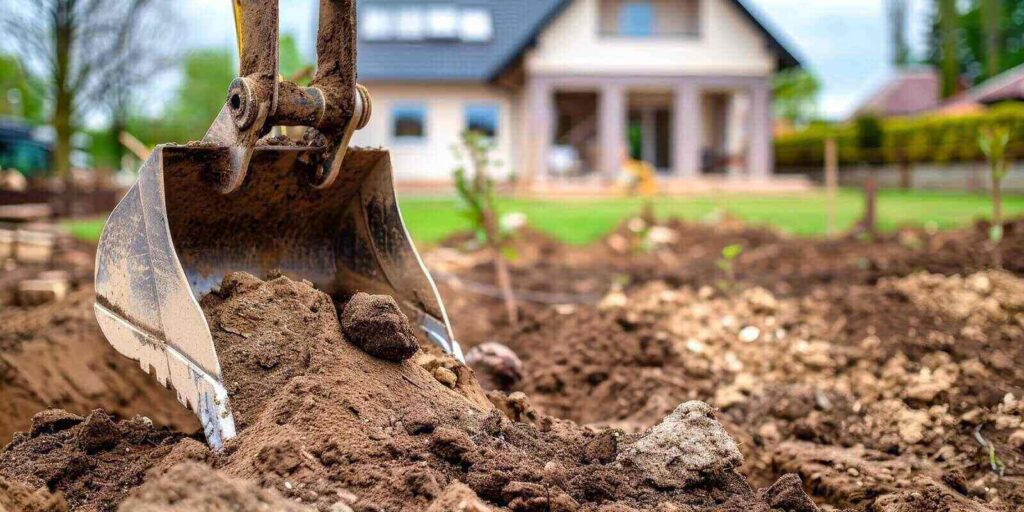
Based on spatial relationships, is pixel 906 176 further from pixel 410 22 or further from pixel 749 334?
pixel 749 334

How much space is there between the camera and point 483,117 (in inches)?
1152

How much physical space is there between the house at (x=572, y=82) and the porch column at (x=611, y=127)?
0.03 meters

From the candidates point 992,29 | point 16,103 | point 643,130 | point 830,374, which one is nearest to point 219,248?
point 830,374

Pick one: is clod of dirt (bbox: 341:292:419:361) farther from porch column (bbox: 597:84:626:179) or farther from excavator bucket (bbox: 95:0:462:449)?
porch column (bbox: 597:84:626:179)

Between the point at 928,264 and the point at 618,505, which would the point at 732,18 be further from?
the point at 618,505

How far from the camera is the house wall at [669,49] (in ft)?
88.3

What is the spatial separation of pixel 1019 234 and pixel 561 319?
440 centimetres

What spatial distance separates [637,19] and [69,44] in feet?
49.1

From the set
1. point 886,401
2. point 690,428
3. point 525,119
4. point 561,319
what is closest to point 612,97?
point 525,119

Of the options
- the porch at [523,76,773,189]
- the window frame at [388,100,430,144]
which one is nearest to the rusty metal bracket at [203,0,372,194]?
the porch at [523,76,773,189]

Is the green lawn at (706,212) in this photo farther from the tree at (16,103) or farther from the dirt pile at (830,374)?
the tree at (16,103)

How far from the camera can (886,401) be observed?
5.04 metres

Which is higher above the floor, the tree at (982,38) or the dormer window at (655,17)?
the tree at (982,38)

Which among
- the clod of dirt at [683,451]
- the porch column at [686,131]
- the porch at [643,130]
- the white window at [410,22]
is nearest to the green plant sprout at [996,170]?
the clod of dirt at [683,451]
